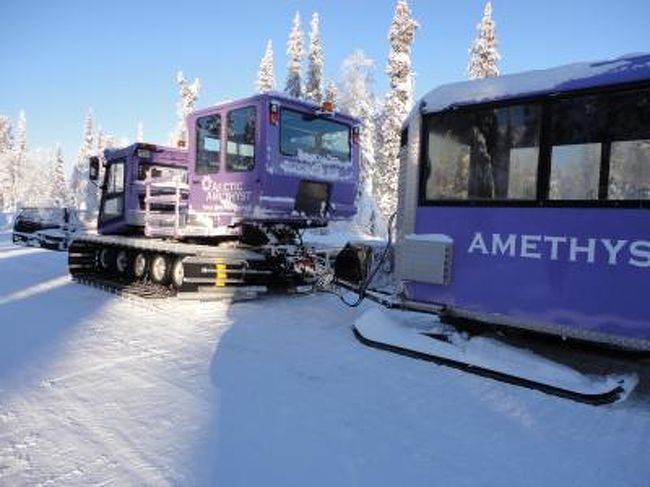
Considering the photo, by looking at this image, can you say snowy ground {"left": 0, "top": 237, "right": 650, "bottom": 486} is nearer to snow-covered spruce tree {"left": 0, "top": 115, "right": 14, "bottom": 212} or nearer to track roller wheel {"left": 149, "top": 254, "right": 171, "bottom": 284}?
track roller wheel {"left": 149, "top": 254, "right": 171, "bottom": 284}

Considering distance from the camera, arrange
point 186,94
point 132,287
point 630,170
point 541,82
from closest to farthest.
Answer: point 630,170
point 541,82
point 132,287
point 186,94

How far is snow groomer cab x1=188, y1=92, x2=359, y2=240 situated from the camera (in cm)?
887

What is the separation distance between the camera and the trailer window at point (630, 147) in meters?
4.98

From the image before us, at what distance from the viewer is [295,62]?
4100 cm

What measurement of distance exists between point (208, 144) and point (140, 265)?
2889 millimetres

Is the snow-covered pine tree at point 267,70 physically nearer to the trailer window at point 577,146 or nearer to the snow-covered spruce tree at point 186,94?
the snow-covered spruce tree at point 186,94

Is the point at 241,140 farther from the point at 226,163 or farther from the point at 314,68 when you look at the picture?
the point at 314,68

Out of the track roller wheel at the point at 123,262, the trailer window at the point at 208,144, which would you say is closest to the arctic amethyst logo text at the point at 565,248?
the trailer window at the point at 208,144

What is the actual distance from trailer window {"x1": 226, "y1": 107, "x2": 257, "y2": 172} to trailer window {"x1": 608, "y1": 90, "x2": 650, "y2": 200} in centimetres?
532

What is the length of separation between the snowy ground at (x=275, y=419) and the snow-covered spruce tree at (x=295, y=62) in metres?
35.5

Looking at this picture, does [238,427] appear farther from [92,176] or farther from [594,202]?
[92,176]

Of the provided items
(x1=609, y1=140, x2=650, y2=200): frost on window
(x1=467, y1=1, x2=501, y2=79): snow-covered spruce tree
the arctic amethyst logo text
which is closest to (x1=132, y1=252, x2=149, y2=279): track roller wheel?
the arctic amethyst logo text

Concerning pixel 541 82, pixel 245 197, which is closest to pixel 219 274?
pixel 245 197

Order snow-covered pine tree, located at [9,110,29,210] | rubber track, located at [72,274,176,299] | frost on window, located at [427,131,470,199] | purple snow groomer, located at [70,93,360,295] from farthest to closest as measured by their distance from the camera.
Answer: snow-covered pine tree, located at [9,110,29,210], rubber track, located at [72,274,176,299], purple snow groomer, located at [70,93,360,295], frost on window, located at [427,131,470,199]
